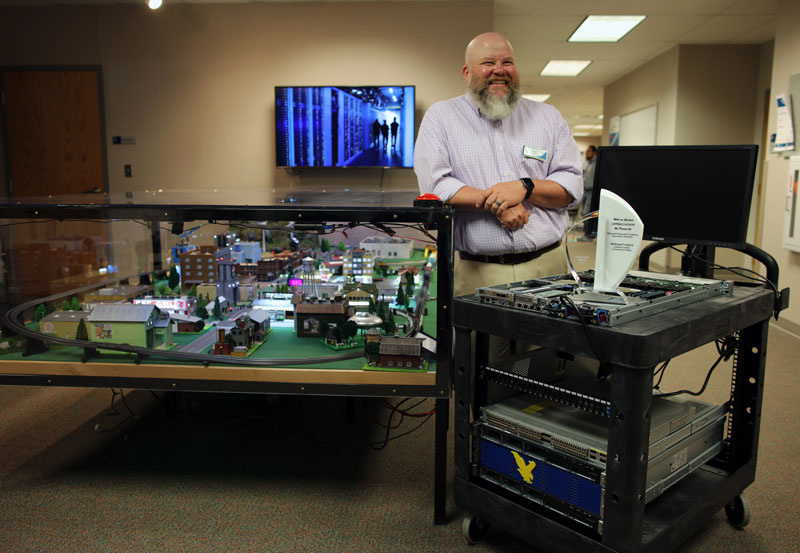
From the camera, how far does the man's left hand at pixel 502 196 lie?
68.7 inches

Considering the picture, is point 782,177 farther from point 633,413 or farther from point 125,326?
point 125,326

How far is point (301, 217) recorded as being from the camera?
1.52 m

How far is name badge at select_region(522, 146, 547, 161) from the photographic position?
1.91 m

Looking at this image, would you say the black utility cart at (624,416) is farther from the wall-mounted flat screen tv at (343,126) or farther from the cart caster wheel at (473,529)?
the wall-mounted flat screen tv at (343,126)

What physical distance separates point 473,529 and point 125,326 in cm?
115

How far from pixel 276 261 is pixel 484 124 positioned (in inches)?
46.2

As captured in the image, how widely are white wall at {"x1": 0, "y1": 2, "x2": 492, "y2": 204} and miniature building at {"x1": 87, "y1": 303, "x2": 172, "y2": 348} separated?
3.33 meters

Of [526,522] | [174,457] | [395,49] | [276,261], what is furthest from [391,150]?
[526,522]

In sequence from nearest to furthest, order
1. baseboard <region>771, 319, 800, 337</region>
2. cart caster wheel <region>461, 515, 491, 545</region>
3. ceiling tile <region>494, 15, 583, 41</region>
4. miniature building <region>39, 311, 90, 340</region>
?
1. cart caster wheel <region>461, 515, 491, 545</region>
2. miniature building <region>39, 311, 90, 340</region>
3. baseboard <region>771, 319, 800, 337</region>
4. ceiling tile <region>494, 15, 583, 41</region>

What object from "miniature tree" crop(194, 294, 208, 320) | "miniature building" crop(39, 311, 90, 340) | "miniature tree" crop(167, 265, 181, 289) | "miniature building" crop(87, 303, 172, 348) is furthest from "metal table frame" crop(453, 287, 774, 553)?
"miniature tree" crop(167, 265, 181, 289)

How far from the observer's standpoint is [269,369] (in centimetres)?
160

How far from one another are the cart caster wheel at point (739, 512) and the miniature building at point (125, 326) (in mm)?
1783

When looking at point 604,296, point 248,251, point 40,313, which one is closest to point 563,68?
point 248,251

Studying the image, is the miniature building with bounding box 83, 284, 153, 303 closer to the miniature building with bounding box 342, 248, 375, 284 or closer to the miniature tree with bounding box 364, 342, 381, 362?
the miniature building with bounding box 342, 248, 375, 284
